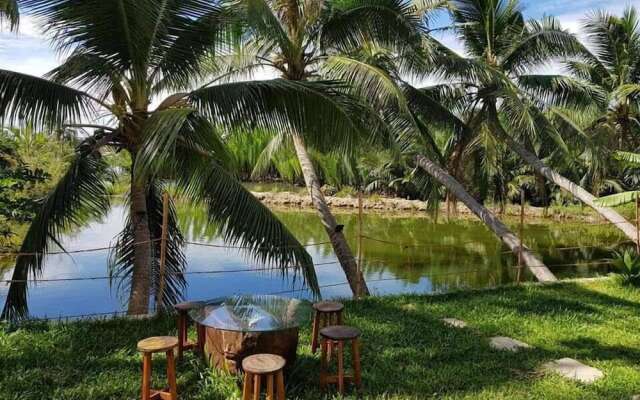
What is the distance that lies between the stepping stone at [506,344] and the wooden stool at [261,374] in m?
2.51

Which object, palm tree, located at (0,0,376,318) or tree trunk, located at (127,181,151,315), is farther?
tree trunk, located at (127,181,151,315)

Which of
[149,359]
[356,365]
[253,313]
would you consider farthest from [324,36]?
[149,359]

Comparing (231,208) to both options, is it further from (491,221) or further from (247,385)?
(491,221)

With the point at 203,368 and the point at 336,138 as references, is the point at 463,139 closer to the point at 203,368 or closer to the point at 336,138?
the point at 336,138

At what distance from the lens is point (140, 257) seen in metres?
5.73

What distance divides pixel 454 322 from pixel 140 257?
3.43 meters

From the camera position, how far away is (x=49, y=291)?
9.69m

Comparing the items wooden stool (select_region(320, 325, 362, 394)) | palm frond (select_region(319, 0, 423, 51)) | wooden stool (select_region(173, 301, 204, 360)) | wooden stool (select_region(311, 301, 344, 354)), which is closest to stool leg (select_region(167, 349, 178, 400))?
wooden stool (select_region(173, 301, 204, 360))

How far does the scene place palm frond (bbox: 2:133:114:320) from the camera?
18.0 feet

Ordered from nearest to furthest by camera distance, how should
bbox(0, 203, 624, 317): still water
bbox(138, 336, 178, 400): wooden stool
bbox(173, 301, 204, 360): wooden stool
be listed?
bbox(138, 336, 178, 400): wooden stool, bbox(173, 301, 204, 360): wooden stool, bbox(0, 203, 624, 317): still water

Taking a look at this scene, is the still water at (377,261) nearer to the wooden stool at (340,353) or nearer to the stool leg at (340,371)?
the wooden stool at (340,353)

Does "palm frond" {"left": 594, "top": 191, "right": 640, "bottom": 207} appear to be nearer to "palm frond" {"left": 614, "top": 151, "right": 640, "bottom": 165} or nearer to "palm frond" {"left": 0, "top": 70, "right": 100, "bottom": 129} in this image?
"palm frond" {"left": 614, "top": 151, "right": 640, "bottom": 165}

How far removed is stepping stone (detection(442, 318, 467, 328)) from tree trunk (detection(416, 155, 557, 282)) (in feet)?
10.3

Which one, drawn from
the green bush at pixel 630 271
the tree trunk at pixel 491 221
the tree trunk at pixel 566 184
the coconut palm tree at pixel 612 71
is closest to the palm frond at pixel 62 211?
the tree trunk at pixel 491 221
